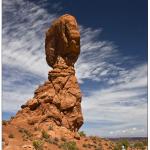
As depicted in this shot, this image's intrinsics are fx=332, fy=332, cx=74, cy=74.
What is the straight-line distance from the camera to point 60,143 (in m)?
27.7

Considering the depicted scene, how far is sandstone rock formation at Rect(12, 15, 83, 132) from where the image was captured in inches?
1238

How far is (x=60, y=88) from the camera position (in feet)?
109

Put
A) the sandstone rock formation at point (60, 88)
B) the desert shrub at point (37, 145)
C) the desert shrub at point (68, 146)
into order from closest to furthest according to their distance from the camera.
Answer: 1. the desert shrub at point (37, 145)
2. the desert shrub at point (68, 146)
3. the sandstone rock formation at point (60, 88)

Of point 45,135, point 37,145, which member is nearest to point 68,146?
point 45,135

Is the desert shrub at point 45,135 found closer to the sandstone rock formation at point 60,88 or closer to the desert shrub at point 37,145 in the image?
the sandstone rock formation at point 60,88

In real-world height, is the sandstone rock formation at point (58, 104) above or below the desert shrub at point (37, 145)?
above

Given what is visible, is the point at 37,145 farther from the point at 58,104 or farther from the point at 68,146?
the point at 58,104

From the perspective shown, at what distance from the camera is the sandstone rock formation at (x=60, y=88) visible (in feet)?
103

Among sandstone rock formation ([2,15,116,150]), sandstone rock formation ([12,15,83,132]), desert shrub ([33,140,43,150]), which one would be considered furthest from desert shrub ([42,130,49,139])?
desert shrub ([33,140,43,150])

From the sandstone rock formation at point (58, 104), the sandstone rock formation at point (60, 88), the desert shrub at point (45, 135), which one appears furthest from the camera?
the sandstone rock formation at point (60, 88)

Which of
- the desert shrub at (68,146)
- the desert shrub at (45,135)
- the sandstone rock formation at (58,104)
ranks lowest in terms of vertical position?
the desert shrub at (68,146)

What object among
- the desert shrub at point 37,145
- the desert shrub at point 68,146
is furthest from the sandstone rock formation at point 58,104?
the desert shrub at point 37,145

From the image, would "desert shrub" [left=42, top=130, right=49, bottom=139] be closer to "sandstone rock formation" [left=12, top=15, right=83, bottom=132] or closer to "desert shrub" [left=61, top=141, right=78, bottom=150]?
"desert shrub" [left=61, top=141, right=78, bottom=150]

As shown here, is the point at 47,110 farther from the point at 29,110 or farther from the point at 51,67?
the point at 51,67
